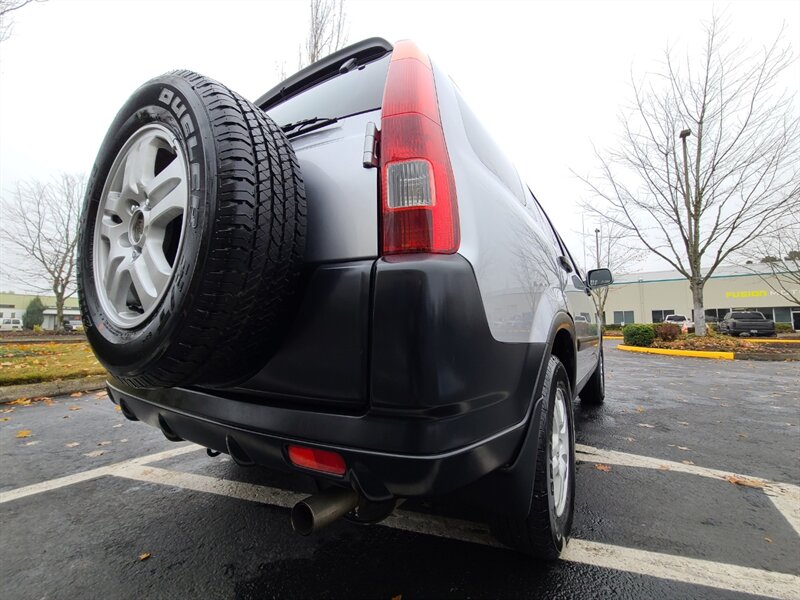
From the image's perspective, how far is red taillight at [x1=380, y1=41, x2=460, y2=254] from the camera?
46.7 inches

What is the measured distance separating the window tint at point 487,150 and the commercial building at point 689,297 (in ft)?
160

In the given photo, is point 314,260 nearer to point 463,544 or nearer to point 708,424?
point 463,544

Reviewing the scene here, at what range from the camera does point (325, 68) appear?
2.00 metres

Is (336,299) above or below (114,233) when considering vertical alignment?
below

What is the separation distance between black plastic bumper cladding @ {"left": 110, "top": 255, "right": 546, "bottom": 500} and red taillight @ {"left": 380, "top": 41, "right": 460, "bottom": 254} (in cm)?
8

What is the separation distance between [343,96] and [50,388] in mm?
5891

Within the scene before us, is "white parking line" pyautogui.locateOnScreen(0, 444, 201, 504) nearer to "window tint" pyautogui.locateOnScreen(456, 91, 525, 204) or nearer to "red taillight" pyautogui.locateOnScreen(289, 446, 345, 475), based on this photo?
"red taillight" pyautogui.locateOnScreen(289, 446, 345, 475)

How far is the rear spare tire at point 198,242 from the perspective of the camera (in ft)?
3.74

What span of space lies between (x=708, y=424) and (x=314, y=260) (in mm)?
4690

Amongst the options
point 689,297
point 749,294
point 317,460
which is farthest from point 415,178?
point 749,294

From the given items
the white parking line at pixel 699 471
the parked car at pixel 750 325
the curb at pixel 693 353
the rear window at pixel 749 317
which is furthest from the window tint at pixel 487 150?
the rear window at pixel 749 317

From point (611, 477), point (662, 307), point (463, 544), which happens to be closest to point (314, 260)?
point (463, 544)

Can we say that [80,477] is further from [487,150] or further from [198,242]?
[487,150]

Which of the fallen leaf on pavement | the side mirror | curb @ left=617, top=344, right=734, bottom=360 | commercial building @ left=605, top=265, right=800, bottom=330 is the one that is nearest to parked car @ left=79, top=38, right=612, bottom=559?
the fallen leaf on pavement
